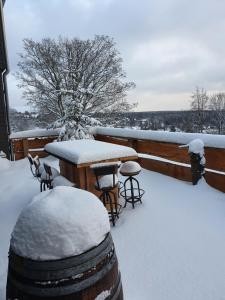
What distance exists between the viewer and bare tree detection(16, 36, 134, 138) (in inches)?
468

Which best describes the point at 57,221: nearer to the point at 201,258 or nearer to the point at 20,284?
the point at 20,284

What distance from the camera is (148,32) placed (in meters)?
9.68

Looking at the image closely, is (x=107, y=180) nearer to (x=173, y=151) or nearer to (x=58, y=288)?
(x=173, y=151)

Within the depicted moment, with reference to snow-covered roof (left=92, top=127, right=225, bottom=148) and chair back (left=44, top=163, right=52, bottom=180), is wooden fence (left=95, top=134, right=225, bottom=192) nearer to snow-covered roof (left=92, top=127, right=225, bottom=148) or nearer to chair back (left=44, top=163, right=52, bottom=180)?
snow-covered roof (left=92, top=127, right=225, bottom=148)

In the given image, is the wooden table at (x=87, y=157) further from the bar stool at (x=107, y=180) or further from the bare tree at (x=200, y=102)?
the bare tree at (x=200, y=102)

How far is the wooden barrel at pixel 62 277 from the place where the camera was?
1211 mm

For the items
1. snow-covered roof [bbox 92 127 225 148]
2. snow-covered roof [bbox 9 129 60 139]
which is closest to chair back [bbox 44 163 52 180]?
snow-covered roof [bbox 92 127 225 148]

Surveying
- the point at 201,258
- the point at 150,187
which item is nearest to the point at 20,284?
the point at 201,258

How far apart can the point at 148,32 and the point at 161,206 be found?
7.62 m

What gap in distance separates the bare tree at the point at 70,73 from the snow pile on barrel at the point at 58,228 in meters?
10.3

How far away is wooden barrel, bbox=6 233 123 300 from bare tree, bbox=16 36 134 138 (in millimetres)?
10432

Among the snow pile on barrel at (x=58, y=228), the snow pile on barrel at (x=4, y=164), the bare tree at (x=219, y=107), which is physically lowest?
the snow pile on barrel at (x=4, y=164)

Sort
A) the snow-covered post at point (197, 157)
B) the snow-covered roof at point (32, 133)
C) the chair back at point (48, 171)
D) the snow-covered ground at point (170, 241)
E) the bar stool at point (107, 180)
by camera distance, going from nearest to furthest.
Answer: the snow-covered ground at point (170, 241), the bar stool at point (107, 180), the chair back at point (48, 171), the snow-covered post at point (197, 157), the snow-covered roof at point (32, 133)

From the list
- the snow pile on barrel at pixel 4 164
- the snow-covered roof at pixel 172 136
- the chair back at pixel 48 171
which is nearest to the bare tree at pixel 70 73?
the snow pile on barrel at pixel 4 164
